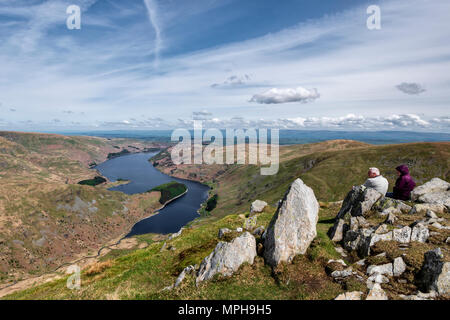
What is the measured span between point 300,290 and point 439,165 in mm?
200704

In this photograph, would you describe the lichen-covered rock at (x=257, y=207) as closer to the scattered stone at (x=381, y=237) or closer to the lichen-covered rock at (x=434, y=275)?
the scattered stone at (x=381, y=237)

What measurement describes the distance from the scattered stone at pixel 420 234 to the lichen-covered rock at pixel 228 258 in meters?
15.1

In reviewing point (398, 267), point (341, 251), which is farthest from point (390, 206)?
point (398, 267)

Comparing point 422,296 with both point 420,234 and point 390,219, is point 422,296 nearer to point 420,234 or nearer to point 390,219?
point 420,234

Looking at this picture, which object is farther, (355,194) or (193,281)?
(355,194)

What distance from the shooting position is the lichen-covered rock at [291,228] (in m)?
21.0

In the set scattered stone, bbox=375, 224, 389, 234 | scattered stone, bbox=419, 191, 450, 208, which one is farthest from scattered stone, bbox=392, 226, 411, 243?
scattered stone, bbox=419, 191, 450, 208

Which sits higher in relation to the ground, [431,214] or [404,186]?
[404,186]

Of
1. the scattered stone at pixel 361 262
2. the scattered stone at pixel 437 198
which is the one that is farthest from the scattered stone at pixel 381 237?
the scattered stone at pixel 437 198

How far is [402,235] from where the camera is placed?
20.3 metres

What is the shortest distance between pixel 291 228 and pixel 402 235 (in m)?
10.3

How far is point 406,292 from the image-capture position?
14391 millimetres
